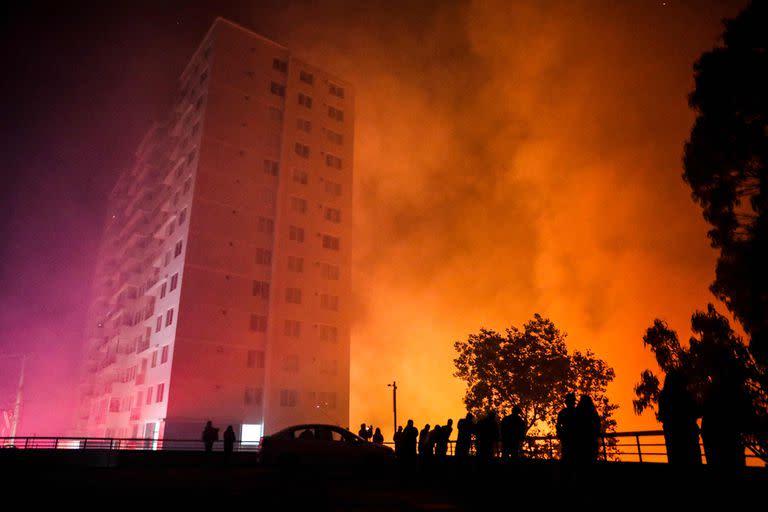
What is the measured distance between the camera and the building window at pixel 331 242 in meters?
54.3

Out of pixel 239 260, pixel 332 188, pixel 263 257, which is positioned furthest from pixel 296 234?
pixel 332 188

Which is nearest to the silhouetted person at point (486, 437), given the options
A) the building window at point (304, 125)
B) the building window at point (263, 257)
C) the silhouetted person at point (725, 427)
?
the silhouetted person at point (725, 427)

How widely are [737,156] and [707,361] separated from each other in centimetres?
764

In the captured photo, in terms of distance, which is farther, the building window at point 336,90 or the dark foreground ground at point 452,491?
the building window at point 336,90

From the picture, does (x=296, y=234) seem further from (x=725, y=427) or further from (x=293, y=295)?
(x=725, y=427)

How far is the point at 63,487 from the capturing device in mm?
11062

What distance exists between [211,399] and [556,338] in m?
27.2

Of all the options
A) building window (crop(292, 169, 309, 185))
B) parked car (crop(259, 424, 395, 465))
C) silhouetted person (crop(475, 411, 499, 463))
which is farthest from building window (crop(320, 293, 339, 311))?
silhouetted person (crop(475, 411, 499, 463))

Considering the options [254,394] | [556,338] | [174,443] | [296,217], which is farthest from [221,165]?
[556,338]

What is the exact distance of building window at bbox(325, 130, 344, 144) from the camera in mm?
58472

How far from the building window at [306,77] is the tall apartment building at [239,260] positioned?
0.14m

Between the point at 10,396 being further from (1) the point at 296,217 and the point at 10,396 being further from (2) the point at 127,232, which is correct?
(1) the point at 296,217

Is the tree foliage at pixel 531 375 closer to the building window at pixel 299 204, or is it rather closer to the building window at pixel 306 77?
the building window at pixel 299 204

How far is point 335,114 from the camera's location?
196 ft
